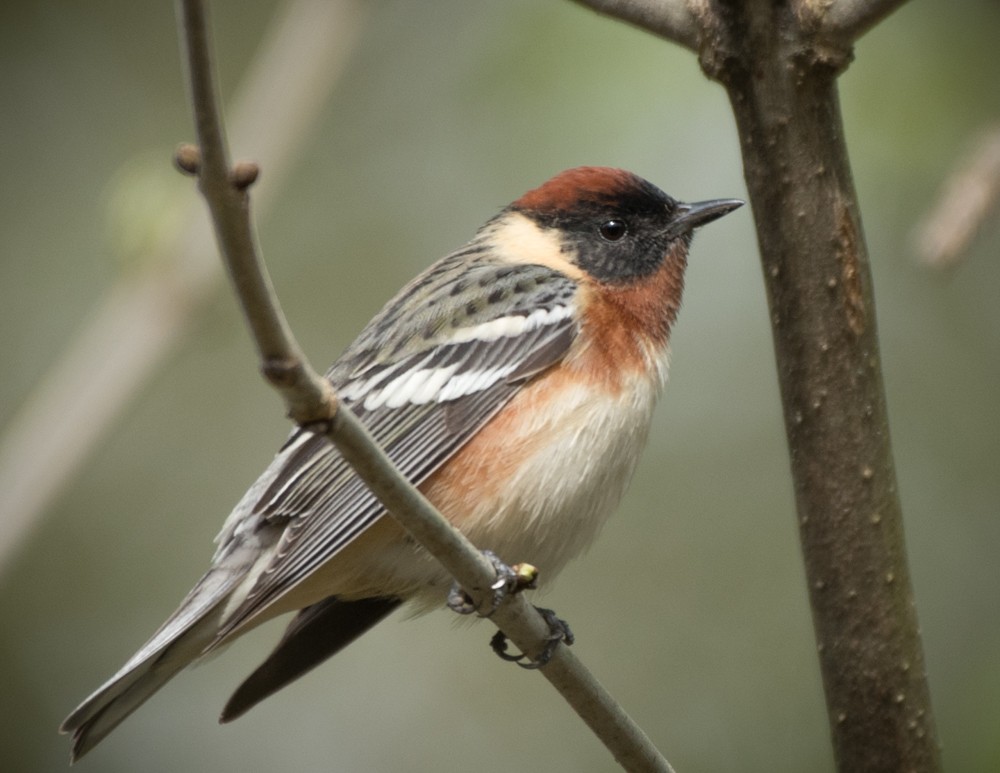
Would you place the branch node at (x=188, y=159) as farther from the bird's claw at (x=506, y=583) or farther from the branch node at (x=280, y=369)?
the bird's claw at (x=506, y=583)

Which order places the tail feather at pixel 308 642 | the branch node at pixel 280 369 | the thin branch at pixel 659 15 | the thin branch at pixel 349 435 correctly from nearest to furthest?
the thin branch at pixel 349 435 → the branch node at pixel 280 369 → the thin branch at pixel 659 15 → the tail feather at pixel 308 642

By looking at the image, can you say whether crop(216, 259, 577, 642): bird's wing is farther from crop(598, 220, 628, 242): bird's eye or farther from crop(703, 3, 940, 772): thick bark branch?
crop(703, 3, 940, 772): thick bark branch

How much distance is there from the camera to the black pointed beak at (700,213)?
4.36 meters

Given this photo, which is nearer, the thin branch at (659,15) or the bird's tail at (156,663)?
the thin branch at (659,15)

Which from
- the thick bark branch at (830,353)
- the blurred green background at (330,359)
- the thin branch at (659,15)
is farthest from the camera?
the blurred green background at (330,359)

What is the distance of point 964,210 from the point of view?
2893mm

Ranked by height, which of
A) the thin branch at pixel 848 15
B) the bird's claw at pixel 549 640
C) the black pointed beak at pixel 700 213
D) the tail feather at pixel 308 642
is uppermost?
the black pointed beak at pixel 700 213

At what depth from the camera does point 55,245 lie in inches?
328

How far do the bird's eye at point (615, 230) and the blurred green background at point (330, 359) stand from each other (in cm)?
182

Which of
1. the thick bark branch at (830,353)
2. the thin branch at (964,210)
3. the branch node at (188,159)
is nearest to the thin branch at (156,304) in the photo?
the thick bark branch at (830,353)

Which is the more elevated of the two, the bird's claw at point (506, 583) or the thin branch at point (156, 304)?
the thin branch at point (156, 304)

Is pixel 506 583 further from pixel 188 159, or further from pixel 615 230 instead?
pixel 615 230

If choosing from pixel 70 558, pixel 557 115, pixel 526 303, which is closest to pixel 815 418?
pixel 526 303

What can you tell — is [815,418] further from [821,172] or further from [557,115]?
[557,115]
